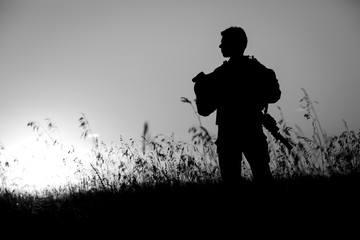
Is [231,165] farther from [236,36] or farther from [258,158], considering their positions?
[236,36]

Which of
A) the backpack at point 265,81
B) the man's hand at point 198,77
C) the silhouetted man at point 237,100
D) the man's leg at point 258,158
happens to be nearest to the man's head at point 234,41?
the silhouetted man at point 237,100

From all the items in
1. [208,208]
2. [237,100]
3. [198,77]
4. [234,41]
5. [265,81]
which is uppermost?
[234,41]

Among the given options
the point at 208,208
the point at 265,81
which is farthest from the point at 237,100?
the point at 208,208

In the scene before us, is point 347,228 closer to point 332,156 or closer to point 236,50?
point 236,50

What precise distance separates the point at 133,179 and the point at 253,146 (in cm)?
247

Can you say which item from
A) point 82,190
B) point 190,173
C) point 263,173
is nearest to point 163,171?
point 190,173

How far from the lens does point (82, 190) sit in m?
4.70

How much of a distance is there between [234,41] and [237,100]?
0.55 meters

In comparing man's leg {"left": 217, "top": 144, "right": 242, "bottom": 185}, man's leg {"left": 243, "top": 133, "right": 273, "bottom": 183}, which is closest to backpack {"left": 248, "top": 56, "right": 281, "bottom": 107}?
man's leg {"left": 243, "top": 133, "right": 273, "bottom": 183}

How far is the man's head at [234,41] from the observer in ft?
8.57

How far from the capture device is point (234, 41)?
2.62 metres

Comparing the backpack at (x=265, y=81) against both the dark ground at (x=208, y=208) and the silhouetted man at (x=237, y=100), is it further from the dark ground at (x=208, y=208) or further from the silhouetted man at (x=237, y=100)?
the dark ground at (x=208, y=208)

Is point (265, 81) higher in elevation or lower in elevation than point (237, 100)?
higher

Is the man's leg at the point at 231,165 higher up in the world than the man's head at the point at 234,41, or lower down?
lower down
